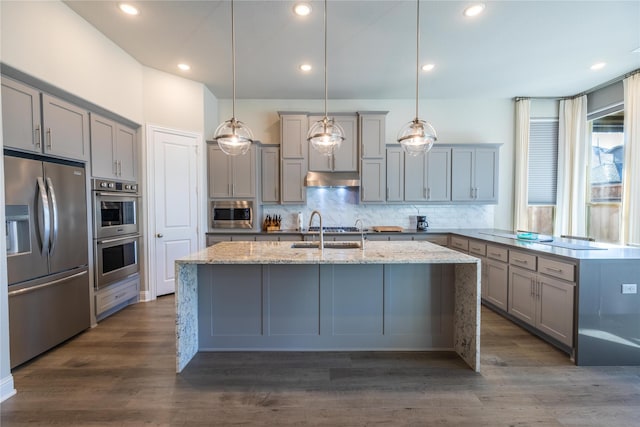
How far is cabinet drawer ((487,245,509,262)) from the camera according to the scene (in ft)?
10.6

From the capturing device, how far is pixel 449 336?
8.29 feet

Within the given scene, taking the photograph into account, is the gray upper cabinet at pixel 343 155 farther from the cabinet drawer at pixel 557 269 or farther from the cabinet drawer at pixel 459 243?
the cabinet drawer at pixel 557 269

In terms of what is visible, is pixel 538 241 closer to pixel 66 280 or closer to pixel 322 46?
pixel 322 46

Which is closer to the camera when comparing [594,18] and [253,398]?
[253,398]

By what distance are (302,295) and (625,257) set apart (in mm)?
2731

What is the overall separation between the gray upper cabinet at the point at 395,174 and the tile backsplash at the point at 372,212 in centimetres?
31

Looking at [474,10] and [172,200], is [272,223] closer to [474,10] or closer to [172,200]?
[172,200]

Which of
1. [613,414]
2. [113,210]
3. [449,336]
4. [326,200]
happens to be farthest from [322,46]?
[613,414]

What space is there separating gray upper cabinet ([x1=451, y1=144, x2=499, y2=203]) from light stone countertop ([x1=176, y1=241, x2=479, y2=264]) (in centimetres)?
253

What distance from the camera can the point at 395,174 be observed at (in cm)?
466

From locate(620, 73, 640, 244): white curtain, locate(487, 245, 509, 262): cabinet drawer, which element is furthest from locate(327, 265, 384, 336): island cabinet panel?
locate(620, 73, 640, 244): white curtain

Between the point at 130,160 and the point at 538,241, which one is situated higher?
the point at 130,160

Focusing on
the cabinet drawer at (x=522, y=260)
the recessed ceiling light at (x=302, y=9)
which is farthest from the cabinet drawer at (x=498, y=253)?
the recessed ceiling light at (x=302, y=9)

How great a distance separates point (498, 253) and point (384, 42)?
9.34 feet
